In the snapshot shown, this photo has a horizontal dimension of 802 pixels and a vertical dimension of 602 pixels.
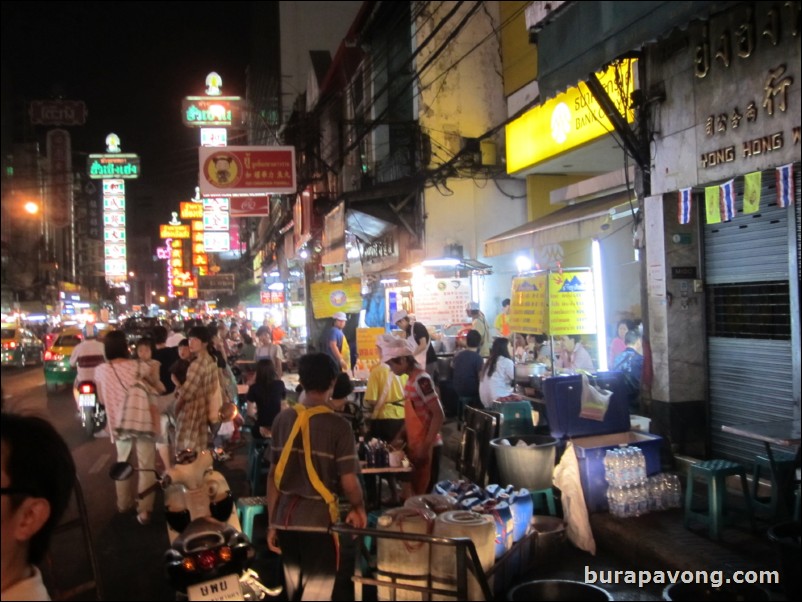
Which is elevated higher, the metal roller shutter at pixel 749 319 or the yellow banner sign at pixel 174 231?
the yellow banner sign at pixel 174 231

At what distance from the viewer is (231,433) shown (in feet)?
35.8

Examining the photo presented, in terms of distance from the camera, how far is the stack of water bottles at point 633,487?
671 cm

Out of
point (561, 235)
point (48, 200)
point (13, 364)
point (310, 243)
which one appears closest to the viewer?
point (561, 235)

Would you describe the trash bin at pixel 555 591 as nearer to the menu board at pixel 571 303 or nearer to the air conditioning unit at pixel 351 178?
the menu board at pixel 571 303

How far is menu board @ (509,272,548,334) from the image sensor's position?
9.12 m

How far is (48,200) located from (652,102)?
50063mm

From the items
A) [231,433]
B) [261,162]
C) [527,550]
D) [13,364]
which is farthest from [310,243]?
[527,550]

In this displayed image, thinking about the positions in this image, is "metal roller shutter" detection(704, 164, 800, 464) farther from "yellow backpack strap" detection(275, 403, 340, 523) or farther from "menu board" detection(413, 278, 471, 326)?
"menu board" detection(413, 278, 471, 326)

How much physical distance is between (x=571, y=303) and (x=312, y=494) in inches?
231

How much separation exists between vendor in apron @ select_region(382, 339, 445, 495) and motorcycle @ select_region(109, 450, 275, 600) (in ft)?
7.17

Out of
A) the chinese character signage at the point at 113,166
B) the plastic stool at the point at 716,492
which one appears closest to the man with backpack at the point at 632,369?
the plastic stool at the point at 716,492

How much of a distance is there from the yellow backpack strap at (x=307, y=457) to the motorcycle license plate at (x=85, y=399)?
396 inches

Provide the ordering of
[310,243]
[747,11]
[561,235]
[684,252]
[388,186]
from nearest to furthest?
[747,11] < [684,252] < [561,235] < [388,186] < [310,243]

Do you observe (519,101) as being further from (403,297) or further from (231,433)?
(231,433)
